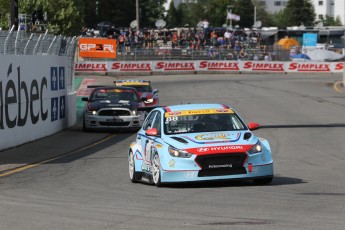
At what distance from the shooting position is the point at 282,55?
6994 cm

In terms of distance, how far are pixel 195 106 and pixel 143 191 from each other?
2.13 metres

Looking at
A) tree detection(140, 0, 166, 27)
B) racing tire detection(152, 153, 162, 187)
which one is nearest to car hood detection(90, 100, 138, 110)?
racing tire detection(152, 153, 162, 187)

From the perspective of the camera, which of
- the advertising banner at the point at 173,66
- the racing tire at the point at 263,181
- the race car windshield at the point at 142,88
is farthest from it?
the advertising banner at the point at 173,66

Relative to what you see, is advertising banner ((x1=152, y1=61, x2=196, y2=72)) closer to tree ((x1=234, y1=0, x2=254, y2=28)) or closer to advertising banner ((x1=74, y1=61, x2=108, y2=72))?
advertising banner ((x1=74, y1=61, x2=108, y2=72))

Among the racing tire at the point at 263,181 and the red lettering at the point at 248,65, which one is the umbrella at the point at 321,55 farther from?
the racing tire at the point at 263,181

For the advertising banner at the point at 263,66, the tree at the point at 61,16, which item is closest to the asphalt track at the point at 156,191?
the tree at the point at 61,16

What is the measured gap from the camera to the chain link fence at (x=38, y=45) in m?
21.4

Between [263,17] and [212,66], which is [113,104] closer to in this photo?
[212,66]

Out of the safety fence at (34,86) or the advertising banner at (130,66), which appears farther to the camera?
the advertising banner at (130,66)

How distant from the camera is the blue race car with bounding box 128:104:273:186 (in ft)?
41.5

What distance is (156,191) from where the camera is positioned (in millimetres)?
12711

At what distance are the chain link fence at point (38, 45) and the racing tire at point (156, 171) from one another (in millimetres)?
8788

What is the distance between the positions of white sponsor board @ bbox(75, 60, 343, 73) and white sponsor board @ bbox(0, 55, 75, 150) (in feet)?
105

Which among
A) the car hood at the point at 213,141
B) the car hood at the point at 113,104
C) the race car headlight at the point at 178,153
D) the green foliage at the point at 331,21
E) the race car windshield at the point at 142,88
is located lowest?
the car hood at the point at 113,104
